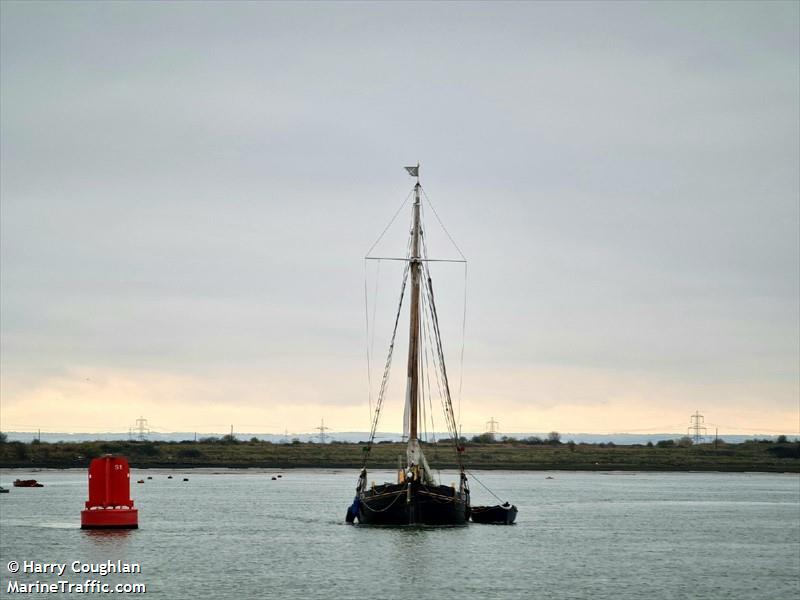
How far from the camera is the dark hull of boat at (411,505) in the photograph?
84.5 meters

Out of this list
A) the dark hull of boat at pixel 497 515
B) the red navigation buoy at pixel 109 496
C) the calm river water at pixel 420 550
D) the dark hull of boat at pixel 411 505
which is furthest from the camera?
the dark hull of boat at pixel 497 515

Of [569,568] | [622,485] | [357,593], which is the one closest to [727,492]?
[622,485]

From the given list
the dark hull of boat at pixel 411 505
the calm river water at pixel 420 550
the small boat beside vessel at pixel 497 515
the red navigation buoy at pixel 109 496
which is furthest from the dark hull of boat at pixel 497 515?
the red navigation buoy at pixel 109 496

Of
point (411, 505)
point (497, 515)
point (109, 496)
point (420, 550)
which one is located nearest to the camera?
→ point (109, 496)

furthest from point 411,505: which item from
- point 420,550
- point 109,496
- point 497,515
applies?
point 109,496

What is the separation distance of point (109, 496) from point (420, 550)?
722 inches

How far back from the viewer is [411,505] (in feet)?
277

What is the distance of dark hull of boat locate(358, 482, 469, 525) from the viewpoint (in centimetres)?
8450

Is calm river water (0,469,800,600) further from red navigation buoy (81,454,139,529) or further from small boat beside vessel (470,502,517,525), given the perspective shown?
small boat beside vessel (470,502,517,525)

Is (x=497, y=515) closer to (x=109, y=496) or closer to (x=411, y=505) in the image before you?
(x=411, y=505)

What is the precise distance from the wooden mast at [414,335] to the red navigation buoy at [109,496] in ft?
63.9

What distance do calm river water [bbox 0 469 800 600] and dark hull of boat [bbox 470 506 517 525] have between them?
2.13m

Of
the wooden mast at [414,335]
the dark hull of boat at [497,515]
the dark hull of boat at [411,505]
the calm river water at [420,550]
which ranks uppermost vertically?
the wooden mast at [414,335]

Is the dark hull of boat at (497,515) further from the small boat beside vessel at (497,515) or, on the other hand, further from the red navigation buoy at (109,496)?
the red navigation buoy at (109,496)
